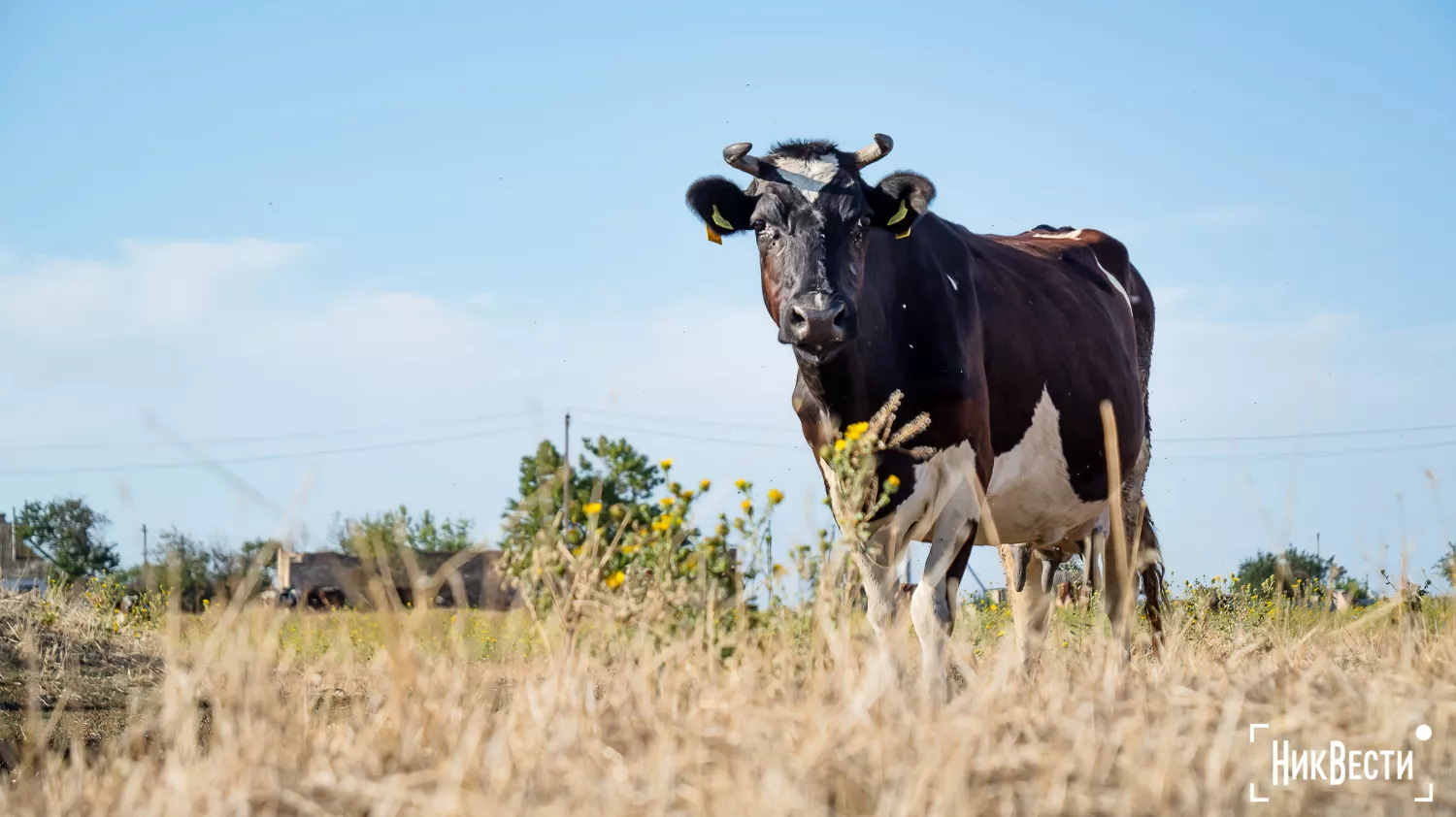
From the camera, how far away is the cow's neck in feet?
21.7

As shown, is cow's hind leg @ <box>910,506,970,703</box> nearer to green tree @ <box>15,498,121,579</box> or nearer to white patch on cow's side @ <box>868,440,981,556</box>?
white patch on cow's side @ <box>868,440,981,556</box>

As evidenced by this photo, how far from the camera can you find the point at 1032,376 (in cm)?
764

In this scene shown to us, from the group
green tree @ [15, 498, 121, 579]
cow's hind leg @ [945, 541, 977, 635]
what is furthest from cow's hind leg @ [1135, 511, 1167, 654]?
green tree @ [15, 498, 121, 579]

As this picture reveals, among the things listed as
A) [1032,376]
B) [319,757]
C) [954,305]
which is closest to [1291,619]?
[1032,376]

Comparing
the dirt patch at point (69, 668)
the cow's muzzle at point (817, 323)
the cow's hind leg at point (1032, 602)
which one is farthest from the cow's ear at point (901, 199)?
the dirt patch at point (69, 668)

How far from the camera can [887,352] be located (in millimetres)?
6699

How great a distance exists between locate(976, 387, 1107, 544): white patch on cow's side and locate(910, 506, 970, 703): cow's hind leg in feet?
2.06

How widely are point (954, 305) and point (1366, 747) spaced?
3.80 meters

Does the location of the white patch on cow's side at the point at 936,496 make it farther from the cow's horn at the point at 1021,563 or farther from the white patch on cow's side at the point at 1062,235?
the white patch on cow's side at the point at 1062,235

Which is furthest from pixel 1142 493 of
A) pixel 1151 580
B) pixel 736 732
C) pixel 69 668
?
pixel 69 668

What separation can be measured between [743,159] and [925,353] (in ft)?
4.39

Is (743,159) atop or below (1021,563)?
atop

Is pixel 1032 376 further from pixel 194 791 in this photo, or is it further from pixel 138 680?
pixel 138 680

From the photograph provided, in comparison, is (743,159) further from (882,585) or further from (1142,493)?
(1142,493)
